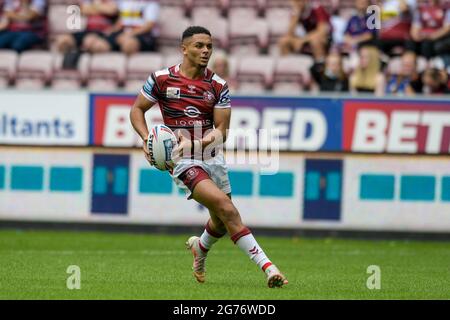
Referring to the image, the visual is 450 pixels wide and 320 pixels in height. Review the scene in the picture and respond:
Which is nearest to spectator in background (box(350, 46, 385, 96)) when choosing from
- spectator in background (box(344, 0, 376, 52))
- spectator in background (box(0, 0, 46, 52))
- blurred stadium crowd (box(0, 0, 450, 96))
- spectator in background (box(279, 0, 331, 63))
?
blurred stadium crowd (box(0, 0, 450, 96))

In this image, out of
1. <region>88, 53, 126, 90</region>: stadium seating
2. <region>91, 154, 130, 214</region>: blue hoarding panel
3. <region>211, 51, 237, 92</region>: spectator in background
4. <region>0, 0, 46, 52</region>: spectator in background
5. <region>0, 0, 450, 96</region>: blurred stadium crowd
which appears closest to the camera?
<region>91, 154, 130, 214</region>: blue hoarding panel

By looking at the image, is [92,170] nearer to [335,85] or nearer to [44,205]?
[44,205]

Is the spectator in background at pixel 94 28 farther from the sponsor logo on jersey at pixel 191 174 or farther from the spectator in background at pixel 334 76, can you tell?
the sponsor logo on jersey at pixel 191 174

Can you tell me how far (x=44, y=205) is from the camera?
18.8m

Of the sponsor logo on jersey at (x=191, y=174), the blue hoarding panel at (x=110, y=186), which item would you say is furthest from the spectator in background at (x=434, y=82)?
the sponsor logo on jersey at (x=191, y=174)

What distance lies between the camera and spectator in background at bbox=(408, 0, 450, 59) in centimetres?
2016

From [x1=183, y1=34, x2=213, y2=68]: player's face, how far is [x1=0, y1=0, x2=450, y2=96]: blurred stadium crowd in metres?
7.75

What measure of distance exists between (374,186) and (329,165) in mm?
773

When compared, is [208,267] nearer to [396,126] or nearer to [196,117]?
[196,117]

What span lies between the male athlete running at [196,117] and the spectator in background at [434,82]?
329 inches

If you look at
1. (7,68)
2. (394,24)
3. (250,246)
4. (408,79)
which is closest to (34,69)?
(7,68)

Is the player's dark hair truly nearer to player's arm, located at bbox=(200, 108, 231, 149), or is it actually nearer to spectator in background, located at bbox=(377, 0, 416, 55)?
player's arm, located at bbox=(200, 108, 231, 149)

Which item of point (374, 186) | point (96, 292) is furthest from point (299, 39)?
point (96, 292)

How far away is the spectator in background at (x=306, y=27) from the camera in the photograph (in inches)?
806
